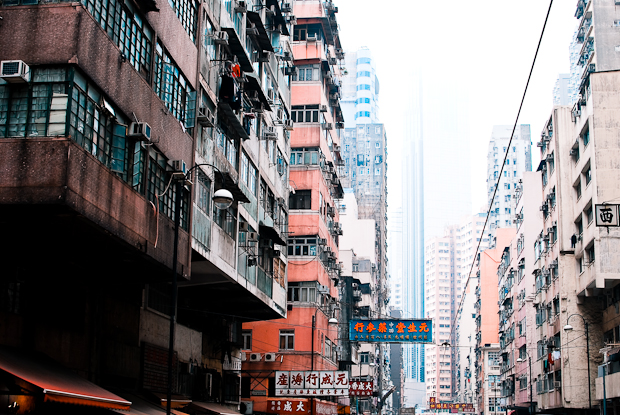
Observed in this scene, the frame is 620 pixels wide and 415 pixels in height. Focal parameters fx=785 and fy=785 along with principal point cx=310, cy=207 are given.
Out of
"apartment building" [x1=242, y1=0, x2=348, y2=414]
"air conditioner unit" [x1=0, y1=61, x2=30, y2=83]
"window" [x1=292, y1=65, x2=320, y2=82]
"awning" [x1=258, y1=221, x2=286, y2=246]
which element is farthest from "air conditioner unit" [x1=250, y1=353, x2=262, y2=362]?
"air conditioner unit" [x1=0, y1=61, x2=30, y2=83]

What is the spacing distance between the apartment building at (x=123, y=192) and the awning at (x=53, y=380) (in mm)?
55

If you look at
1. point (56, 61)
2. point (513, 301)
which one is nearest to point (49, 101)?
point (56, 61)

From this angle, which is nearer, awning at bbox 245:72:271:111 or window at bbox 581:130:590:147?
awning at bbox 245:72:271:111

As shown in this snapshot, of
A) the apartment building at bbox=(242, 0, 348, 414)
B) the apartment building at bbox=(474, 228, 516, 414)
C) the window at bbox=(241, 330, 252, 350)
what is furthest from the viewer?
the apartment building at bbox=(474, 228, 516, 414)

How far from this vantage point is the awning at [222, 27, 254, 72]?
2609 centimetres

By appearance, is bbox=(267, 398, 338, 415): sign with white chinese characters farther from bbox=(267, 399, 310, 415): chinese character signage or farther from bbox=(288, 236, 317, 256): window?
bbox=(288, 236, 317, 256): window

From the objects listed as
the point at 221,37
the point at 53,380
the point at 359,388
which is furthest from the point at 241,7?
the point at 359,388

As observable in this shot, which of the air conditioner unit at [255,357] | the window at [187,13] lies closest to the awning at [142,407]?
the window at [187,13]

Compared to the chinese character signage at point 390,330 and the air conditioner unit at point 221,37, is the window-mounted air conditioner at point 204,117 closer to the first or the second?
the air conditioner unit at point 221,37

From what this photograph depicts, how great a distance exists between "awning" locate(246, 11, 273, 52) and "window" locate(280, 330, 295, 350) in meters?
16.9

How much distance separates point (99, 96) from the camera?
16078mm

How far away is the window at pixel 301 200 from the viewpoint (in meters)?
45.8

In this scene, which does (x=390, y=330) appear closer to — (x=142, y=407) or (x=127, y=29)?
(x=142, y=407)

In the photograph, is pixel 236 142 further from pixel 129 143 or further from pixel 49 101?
pixel 49 101
